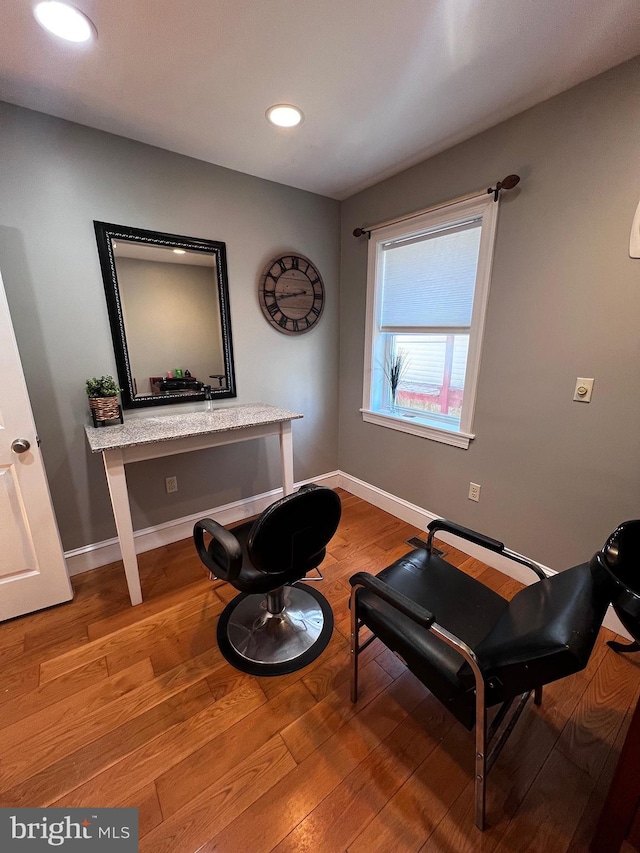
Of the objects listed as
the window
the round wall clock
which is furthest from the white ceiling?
the round wall clock

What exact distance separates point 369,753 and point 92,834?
0.86m

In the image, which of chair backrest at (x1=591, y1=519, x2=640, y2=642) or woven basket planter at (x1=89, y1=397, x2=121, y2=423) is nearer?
chair backrest at (x1=591, y1=519, x2=640, y2=642)

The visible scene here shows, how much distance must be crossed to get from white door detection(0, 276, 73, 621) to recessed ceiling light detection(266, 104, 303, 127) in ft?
4.80

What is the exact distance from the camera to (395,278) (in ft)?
7.88

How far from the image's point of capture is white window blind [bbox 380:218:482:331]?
1.98m

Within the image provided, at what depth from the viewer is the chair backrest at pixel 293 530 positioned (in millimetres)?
1148

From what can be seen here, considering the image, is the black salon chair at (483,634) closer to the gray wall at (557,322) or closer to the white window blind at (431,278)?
the gray wall at (557,322)

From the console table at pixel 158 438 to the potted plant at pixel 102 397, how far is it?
0.08 m

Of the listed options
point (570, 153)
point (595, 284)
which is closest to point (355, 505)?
point (595, 284)

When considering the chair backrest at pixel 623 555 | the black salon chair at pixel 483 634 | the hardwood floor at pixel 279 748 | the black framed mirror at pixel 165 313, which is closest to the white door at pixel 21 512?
the hardwood floor at pixel 279 748

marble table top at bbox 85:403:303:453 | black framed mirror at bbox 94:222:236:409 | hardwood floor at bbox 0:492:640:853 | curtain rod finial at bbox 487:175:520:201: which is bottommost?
hardwood floor at bbox 0:492:640:853

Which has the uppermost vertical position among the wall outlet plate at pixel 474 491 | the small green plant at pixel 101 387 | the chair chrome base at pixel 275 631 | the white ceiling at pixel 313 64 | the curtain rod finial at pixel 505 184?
the white ceiling at pixel 313 64

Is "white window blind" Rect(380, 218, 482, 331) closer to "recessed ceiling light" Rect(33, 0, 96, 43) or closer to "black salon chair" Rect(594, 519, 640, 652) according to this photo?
"black salon chair" Rect(594, 519, 640, 652)

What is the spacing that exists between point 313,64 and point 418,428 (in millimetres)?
1935
